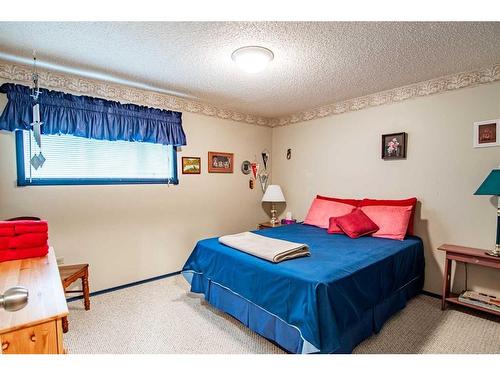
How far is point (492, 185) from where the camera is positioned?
2154mm

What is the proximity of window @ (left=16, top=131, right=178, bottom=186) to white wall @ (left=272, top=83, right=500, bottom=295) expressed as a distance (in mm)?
2291

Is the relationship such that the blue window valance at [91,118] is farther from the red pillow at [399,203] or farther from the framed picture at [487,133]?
the framed picture at [487,133]

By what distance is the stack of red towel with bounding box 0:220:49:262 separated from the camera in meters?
1.43

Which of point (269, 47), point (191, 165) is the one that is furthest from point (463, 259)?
point (191, 165)

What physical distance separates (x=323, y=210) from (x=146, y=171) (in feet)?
7.63

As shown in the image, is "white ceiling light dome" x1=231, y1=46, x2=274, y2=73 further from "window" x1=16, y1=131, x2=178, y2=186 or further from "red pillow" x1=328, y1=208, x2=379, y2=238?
"red pillow" x1=328, y1=208, x2=379, y2=238

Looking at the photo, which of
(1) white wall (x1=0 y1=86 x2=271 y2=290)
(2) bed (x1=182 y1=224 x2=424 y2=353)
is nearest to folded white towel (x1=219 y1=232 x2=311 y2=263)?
(2) bed (x1=182 y1=224 x2=424 y2=353)

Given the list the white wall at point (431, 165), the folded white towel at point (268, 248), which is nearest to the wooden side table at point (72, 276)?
the folded white towel at point (268, 248)

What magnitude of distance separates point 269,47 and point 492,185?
221 cm

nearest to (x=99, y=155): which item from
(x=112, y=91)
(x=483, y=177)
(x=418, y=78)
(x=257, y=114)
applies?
(x=112, y=91)

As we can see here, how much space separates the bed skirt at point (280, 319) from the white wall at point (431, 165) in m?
0.66

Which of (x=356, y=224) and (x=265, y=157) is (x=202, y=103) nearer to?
(x=265, y=157)

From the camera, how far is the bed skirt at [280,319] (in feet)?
5.49

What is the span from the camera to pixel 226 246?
2.43 metres
